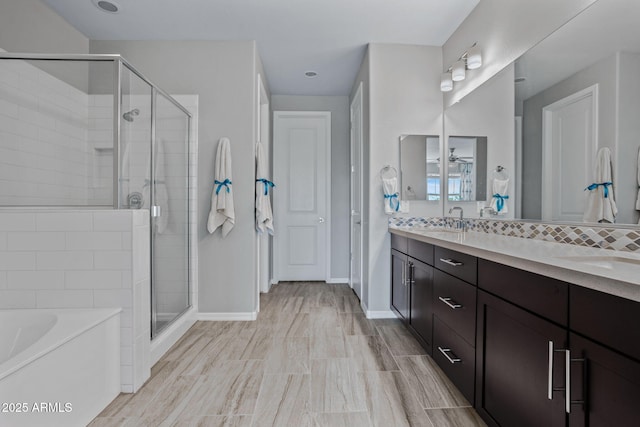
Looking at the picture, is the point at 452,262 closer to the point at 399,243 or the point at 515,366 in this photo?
the point at 515,366

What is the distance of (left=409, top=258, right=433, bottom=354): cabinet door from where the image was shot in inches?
82.7

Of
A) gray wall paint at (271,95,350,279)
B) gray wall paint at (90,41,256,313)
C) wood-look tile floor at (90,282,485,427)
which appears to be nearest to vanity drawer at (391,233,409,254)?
wood-look tile floor at (90,282,485,427)

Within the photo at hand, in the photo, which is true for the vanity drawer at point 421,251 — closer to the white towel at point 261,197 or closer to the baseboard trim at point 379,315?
the baseboard trim at point 379,315

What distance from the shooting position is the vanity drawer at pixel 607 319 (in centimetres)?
77

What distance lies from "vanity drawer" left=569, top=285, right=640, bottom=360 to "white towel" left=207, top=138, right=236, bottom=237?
8.25ft

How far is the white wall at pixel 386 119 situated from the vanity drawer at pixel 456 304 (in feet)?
3.47

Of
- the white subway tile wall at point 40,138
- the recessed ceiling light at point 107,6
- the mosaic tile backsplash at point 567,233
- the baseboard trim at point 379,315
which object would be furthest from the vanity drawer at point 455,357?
the recessed ceiling light at point 107,6

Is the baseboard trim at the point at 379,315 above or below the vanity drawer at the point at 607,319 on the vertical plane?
below

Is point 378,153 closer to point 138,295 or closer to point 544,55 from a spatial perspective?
point 544,55

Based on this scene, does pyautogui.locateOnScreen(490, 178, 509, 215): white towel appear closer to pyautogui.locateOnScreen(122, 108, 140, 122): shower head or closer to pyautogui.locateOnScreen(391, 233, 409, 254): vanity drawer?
pyautogui.locateOnScreen(391, 233, 409, 254): vanity drawer

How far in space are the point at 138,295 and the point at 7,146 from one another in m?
1.32

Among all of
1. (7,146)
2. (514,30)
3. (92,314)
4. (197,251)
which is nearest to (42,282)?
(92,314)

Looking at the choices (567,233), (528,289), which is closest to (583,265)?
(528,289)

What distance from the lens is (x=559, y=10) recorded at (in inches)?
69.7
